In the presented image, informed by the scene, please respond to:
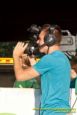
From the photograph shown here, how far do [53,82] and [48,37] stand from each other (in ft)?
1.43

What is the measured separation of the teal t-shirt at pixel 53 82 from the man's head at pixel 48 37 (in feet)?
0.36

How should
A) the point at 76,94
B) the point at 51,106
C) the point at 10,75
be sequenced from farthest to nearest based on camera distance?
the point at 10,75 < the point at 76,94 < the point at 51,106

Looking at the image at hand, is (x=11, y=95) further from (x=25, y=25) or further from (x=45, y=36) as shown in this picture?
(x=25, y=25)

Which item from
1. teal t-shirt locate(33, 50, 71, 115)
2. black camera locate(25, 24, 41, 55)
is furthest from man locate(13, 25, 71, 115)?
black camera locate(25, 24, 41, 55)

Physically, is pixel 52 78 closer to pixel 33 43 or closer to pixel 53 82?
pixel 53 82

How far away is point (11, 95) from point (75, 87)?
0.76m

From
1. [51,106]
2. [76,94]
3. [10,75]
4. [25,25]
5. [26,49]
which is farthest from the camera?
[25,25]

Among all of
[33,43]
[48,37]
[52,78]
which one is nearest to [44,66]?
[52,78]

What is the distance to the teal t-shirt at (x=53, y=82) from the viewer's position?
491 centimetres

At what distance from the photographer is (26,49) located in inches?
214

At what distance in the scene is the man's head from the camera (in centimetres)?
500

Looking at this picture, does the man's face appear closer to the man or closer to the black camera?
the man

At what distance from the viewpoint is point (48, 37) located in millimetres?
5012

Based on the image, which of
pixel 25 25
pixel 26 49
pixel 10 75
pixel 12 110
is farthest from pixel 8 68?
pixel 26 49
